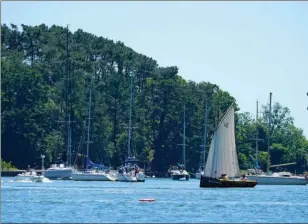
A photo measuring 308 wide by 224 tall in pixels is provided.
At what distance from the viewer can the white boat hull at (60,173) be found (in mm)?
173500

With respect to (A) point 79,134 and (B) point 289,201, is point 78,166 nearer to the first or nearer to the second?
(A) point 79,134

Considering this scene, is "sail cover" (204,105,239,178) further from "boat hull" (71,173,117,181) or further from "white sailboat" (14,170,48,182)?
"boat hull" (71,173,117,181)

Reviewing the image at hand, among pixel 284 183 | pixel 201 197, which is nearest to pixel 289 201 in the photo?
pixel 201 197

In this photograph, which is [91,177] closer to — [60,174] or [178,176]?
[60,174]

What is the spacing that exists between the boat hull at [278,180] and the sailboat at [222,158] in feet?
105

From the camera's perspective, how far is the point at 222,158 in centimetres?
13325

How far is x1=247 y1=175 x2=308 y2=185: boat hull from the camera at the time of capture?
169 m

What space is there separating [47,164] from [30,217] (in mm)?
117653

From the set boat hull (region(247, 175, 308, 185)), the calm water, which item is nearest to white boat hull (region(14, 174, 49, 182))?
boat hull (region(247, 175, 308, 185))

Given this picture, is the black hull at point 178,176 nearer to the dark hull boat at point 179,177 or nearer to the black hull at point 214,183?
the dark hull boat at point 179,177

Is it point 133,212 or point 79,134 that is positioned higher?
point 79,134

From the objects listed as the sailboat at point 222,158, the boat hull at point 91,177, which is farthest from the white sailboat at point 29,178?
the sailboat at point 222,158

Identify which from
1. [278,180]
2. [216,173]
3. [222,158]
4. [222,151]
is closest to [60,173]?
[278,180]

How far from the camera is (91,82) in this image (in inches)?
7830
